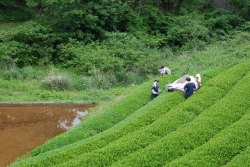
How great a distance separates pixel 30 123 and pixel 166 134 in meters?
7.19

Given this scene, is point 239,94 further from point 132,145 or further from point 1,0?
point 1,0

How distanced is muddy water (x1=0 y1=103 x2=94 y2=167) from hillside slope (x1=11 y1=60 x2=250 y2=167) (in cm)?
113

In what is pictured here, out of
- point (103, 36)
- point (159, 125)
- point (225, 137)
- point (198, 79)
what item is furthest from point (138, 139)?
point (103, 36)

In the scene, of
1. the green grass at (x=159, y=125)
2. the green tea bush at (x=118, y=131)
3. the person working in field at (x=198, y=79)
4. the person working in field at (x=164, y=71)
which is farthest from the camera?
the person working in field at (x=164, y=71)

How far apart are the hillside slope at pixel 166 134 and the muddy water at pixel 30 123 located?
1.13m

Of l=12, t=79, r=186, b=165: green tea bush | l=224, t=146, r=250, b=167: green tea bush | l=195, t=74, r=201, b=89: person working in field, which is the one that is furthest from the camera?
l=195, t=74, r=201, b=89: person working in field

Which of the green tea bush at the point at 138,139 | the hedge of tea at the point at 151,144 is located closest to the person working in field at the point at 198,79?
the green tea bush at the point at 138,139

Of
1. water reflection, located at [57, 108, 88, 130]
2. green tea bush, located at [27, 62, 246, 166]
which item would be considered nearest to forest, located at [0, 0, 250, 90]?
water reflection, located at [57, 108, 88, 130]

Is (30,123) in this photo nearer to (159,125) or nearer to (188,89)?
(159,125)

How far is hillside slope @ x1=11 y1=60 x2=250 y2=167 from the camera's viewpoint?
36.6 ft

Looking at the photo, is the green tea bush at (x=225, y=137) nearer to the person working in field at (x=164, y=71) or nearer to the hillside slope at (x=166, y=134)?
the hillside slope at (x=166, y=134)

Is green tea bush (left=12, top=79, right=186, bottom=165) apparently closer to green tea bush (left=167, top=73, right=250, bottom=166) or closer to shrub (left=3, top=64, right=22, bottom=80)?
green tea bush (left=167, top=73, right=250, bottom=166)

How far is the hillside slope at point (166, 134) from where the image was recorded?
11.2 m

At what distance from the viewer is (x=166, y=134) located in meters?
13.2
